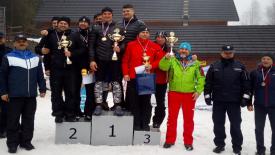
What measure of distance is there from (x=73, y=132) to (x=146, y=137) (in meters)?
1.35

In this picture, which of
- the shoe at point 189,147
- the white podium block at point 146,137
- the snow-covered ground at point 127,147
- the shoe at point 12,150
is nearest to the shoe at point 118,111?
the white podium block at point 146,137

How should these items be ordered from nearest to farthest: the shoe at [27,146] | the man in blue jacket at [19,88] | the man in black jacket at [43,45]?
1. the man in blue jacket at [19,88]
2. the shoe at [27,146]
3. the man in black jacket at [43,45]

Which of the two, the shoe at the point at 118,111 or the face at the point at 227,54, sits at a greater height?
the face at the point at 227,54

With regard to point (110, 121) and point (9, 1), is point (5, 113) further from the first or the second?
point (9, 1)

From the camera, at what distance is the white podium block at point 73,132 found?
6711mm

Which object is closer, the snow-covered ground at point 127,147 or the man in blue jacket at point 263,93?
the man in blue jacket at point 263,93

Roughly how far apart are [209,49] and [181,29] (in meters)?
2.54

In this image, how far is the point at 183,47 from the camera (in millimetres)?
6520

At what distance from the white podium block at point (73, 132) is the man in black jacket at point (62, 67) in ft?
0.40

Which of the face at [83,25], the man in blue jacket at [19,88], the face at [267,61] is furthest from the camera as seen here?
the face at [83,25]

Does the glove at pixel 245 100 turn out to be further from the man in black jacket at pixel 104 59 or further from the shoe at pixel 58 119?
the shoe at pixel 58 119

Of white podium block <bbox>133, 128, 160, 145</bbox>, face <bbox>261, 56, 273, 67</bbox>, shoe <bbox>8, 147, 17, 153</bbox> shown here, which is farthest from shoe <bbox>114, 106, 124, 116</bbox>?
face <bbox>261, 56, 273, 67</bbox>

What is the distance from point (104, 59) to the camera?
6.56m

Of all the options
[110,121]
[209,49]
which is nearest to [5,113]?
[110,121]
